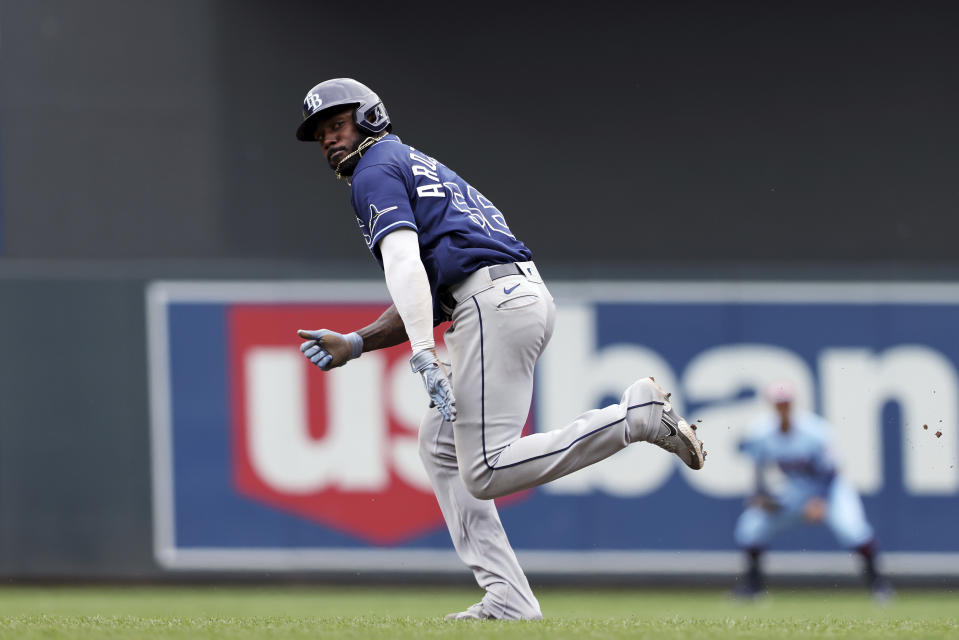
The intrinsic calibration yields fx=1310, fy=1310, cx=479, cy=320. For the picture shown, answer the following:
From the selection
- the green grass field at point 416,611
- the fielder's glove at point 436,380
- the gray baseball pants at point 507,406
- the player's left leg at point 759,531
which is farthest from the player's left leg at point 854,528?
the fielder's glove at point 436,380

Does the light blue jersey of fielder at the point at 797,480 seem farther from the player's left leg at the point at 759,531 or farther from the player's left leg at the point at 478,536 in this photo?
the player's left leg at the point at 478,536

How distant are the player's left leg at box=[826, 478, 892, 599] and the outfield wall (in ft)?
0.30

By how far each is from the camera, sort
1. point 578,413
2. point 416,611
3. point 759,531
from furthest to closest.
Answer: point 578,413, point 759,531, point 416,611

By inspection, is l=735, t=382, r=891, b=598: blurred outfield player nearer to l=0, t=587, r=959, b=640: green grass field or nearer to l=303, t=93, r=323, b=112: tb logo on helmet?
l=0, t=587, r=959, b=640: green grass field

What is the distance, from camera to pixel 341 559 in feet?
25.8

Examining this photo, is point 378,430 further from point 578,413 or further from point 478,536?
point 478,536

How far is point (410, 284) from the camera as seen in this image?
3684 mm

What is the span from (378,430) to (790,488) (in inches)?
97.3

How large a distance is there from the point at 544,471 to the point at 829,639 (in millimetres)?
904

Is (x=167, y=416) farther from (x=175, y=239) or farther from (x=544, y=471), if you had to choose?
(x=544, y=471)

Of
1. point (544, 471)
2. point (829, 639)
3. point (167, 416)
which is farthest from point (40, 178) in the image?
point (829, 639)

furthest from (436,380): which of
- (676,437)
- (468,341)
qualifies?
(676,437)

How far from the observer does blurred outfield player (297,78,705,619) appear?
375 cm

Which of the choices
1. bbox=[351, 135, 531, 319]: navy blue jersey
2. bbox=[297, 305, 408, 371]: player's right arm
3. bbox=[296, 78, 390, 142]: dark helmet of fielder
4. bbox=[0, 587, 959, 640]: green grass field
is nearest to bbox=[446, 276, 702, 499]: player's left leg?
bbox=[351, 135, 531, 319]: navy blue jersey
